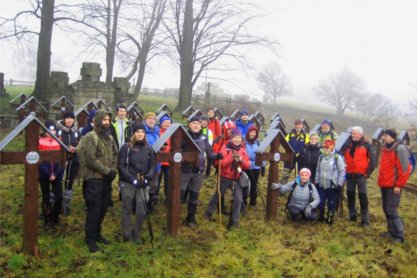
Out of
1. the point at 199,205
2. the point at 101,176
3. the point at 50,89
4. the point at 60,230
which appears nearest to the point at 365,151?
the point at 199,205

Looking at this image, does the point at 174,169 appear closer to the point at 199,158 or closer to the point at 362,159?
the point at 199,158

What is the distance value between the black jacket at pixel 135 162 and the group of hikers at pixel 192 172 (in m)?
0.01

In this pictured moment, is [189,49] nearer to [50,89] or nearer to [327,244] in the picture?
[50,89]

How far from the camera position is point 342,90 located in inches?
2554

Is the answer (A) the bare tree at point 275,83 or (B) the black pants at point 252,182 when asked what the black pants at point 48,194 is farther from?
(A) the bare tree at point 275,83

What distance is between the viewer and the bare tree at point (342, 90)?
62.5 metres

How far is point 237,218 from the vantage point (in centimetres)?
655

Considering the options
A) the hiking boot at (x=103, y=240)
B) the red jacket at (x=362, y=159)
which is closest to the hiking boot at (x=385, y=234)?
the red jacket at (x=362, y=159)

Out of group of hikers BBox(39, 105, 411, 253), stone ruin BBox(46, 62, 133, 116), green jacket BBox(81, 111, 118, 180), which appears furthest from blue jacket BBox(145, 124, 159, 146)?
stone ruin BBox(46, 62, 133, 116)

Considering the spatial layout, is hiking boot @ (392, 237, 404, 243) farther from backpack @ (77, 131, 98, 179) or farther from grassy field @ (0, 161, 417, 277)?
backpack @ (77, 131, 98, 179)

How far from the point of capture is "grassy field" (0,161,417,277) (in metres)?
4.90

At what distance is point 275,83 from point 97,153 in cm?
6098

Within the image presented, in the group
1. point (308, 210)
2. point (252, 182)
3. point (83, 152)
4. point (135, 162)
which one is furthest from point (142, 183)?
point (308, 210)

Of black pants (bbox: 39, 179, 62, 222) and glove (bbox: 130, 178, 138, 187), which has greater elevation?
glove (bbox: 130, 178, 138, 187)
